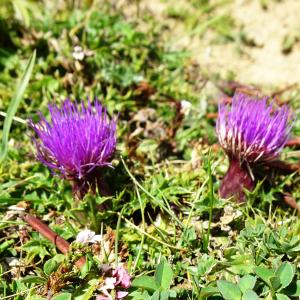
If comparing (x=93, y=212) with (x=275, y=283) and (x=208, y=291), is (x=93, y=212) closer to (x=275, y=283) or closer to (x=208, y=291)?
(x=208, y=291)

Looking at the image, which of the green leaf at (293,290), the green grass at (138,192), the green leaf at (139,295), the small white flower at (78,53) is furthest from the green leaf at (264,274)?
the small white flower at (78,53)

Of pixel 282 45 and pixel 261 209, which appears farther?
pixel 282 45

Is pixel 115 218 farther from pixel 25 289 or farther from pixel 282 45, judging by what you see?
pixel 282 45

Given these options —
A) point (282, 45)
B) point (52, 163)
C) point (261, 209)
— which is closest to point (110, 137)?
point (52, 163)

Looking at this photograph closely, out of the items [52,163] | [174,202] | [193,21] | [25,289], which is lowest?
[25,289]

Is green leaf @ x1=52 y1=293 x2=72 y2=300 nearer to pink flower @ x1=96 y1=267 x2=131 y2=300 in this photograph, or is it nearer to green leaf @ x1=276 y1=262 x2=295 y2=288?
pink flower @ x1=96 y1=267 x2=131 y2=300

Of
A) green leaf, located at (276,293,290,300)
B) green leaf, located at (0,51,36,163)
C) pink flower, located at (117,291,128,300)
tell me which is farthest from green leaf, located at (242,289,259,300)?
green leaf, located at (0,51,36,163)
